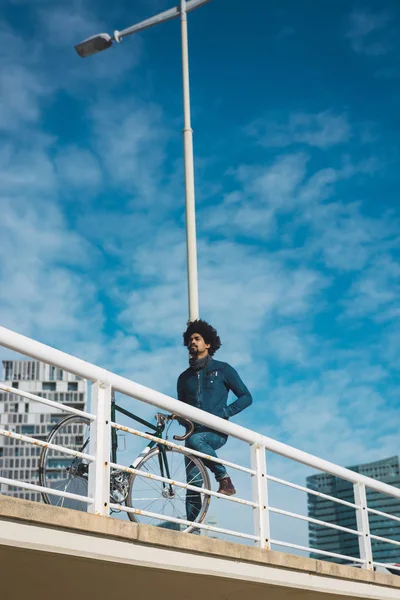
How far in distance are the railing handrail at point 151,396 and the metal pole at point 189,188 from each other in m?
2.39

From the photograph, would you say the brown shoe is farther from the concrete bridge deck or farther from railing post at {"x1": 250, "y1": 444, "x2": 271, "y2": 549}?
the concrete bridge deck

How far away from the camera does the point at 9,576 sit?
5.46m

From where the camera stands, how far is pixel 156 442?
684cm

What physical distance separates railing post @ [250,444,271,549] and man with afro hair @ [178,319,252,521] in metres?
0.37

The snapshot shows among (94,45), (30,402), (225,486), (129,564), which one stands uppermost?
(30,402)

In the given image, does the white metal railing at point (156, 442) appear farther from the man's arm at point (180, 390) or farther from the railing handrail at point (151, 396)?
the man's arm at point (180, 390)

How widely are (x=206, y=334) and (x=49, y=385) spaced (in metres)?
151

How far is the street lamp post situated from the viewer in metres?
10.3

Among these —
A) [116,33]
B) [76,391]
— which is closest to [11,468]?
[76,391]

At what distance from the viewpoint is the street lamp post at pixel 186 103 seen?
1027cm

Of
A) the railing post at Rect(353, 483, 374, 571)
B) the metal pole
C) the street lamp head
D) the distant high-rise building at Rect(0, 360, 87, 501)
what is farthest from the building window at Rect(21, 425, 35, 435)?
the railing post at Rect(353, 483, 374, 571)

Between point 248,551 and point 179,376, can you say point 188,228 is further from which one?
point 248,551

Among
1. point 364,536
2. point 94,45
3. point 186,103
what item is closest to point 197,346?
point 364,536

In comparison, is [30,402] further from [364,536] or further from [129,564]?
[129,564]
